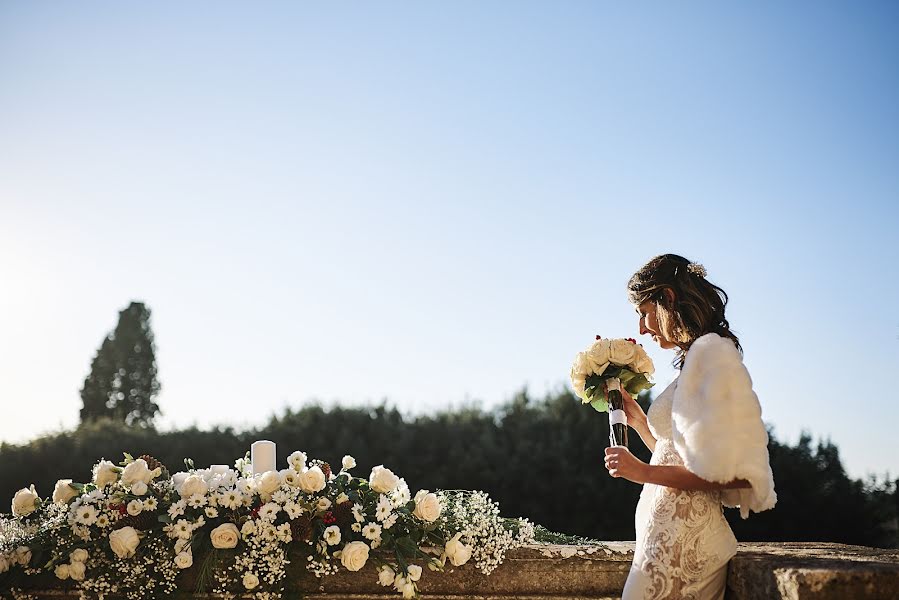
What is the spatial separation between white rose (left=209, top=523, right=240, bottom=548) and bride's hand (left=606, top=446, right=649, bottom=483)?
184cm

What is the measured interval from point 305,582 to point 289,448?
8.87 meters

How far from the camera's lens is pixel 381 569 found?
11.4 feet

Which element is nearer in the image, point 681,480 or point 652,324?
point 681,480

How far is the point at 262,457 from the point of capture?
395cm

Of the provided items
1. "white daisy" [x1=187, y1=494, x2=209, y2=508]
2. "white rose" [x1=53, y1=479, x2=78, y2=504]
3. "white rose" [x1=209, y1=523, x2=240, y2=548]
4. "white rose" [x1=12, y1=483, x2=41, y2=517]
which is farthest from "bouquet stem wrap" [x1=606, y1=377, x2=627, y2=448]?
"white rose" [x1=12, y1=483, x2=41, y2=517]

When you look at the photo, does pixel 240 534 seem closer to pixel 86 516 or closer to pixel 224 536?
pixel 224 536

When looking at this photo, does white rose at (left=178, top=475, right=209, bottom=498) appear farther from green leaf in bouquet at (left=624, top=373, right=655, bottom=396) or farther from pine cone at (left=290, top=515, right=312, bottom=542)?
green leaf in bouquet at (left=624, top=373, right=655, bottom=396)

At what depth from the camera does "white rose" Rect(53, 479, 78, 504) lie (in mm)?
3742

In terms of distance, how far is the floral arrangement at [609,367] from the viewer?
11.1 feet

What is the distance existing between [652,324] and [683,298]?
199 mm

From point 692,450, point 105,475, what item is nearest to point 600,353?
point 692,450

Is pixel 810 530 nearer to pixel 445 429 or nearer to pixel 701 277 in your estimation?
pixel 445 429

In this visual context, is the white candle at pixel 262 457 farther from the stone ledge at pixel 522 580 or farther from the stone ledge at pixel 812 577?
the stone ledge at pixel 812 577

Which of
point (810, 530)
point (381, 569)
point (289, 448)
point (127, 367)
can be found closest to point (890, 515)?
point (810, 530)
